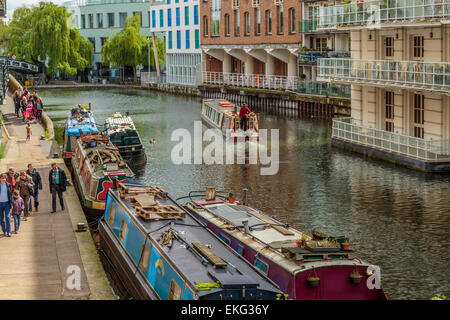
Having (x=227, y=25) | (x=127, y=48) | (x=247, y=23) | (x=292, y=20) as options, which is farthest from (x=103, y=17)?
(x=292, y=20)

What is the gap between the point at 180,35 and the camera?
96438mm

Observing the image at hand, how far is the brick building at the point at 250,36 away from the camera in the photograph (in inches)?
2827

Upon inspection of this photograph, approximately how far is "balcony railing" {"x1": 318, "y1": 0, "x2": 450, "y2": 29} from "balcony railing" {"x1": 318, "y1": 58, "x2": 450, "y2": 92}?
6.50 feet

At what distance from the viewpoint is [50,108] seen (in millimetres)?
71750

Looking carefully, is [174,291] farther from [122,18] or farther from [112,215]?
[122,18]

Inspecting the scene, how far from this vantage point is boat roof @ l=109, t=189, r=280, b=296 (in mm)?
14381

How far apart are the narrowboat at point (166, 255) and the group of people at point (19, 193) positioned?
2.48m

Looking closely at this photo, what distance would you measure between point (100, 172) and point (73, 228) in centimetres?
517

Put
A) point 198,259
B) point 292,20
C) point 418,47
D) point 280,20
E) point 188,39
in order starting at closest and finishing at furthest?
point 198,259, point 418,47, point 292,20, point 280,20, point 188,39

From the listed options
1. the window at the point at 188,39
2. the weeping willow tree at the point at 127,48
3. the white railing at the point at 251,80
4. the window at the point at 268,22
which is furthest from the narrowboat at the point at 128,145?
the weeping willow tree at the point at 127,48

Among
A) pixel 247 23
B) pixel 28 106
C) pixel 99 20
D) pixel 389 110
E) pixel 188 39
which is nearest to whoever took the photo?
pixel 389 110

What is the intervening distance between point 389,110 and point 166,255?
27.7 m

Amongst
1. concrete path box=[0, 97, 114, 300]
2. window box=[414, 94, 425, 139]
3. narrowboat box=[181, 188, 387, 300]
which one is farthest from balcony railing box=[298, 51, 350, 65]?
narrowboat box=[181, 188, 387, 300]
